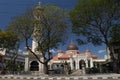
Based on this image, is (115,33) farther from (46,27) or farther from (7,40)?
(7,40)

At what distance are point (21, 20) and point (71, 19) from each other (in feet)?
30.4

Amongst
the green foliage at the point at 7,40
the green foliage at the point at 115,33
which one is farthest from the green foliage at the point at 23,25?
the green foliage at the point at 115,33

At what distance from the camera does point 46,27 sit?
38.1 metres

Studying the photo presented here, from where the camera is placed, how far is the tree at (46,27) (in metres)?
37.8

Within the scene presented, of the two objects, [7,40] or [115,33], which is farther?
[7,40]

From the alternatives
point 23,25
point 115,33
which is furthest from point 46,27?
point 115,33

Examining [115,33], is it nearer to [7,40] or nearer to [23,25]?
[23,25]

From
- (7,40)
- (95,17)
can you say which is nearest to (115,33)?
(95,17)

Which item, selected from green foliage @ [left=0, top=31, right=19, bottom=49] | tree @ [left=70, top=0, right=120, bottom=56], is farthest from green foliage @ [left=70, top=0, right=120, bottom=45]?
green foliage @ [left=0, top=31, right=19, bottom=49]

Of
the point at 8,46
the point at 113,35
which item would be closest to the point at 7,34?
the point at 8,46

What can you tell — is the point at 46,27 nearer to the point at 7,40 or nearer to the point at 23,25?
the point at 23,25

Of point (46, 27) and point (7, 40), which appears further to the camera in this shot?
point (7, 40)

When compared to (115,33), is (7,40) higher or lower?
higher

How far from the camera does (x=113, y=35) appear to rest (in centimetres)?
3569
